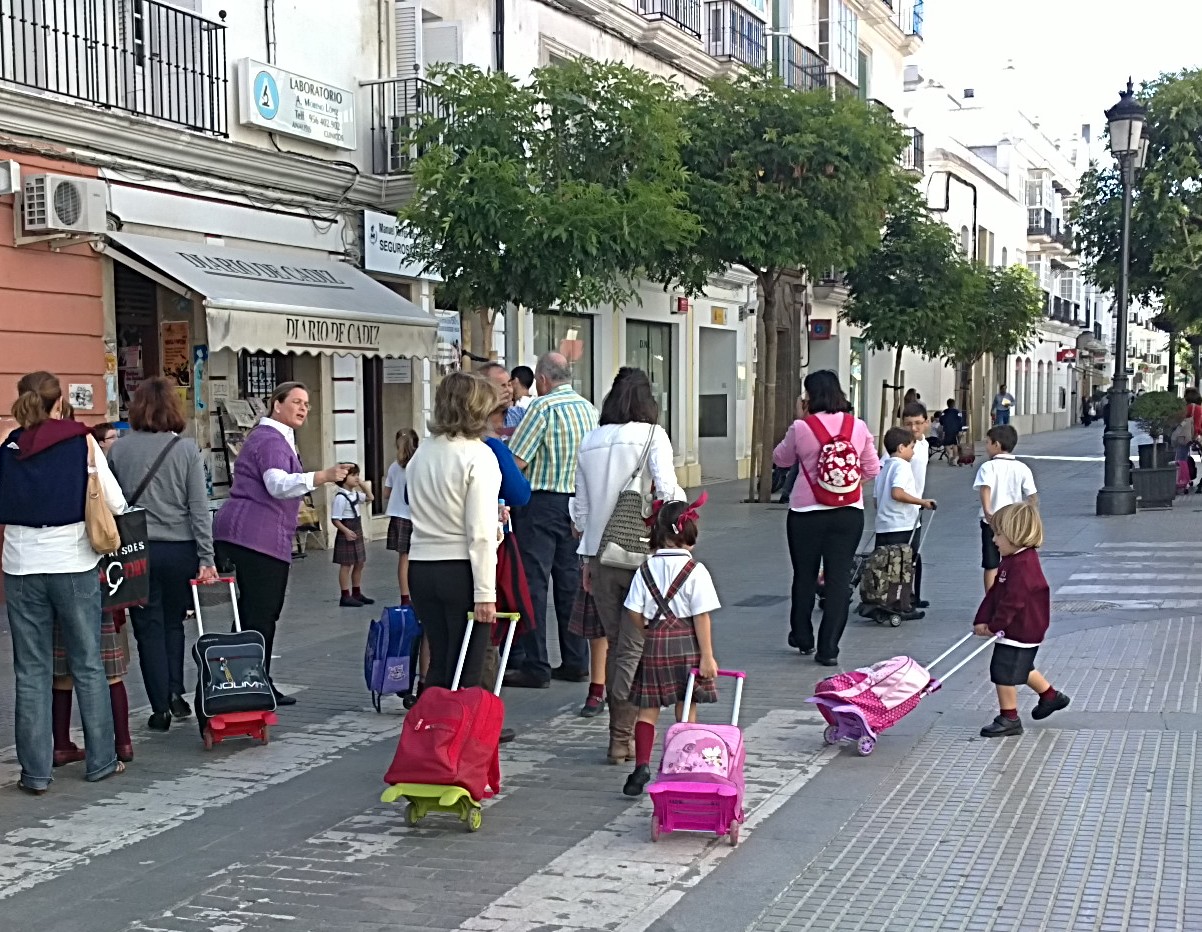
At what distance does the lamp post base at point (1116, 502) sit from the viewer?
18.2m

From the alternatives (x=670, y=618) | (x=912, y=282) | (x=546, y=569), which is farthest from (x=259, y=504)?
(x=912, y=282)

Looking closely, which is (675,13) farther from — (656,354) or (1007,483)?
(1007,483)

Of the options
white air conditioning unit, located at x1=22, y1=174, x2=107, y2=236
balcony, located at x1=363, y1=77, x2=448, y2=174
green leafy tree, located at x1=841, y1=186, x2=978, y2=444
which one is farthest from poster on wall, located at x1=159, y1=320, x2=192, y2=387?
green leafy tree, located at x1=841, y1=186, x2=978, y2=444

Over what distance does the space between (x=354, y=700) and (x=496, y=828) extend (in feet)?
8.90

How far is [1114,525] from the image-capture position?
17000 millimetres

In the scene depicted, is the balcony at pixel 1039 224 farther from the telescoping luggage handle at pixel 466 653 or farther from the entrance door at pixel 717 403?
the telescoping luggage handle at pixel 466 653

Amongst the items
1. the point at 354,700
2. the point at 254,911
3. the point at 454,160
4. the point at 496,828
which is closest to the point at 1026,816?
the point at 496,828

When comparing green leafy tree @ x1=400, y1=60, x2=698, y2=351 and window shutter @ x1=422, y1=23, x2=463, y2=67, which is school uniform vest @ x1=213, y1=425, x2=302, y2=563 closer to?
green leafy tree @ x1=400, y1=60, x2=698, y2=351

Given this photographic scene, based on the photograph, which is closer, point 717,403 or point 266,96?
point 266,96

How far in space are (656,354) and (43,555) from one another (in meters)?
19.2

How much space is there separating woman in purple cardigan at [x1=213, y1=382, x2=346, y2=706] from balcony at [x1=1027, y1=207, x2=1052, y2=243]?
2111 inches

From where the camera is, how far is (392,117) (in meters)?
16.1

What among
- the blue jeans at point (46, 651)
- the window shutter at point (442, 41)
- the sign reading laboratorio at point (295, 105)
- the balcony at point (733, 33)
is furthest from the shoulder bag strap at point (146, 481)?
the balcony at point (733, 33)

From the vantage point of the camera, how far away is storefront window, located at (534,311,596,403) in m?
20.4
